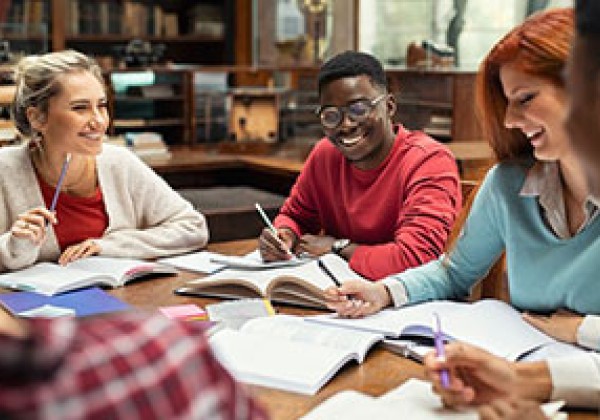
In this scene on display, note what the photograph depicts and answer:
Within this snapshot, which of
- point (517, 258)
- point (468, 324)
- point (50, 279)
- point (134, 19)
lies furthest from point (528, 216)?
point (134, 19)

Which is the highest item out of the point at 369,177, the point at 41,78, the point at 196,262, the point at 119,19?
the point at 119,19

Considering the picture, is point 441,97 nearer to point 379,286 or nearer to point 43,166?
point 43,166

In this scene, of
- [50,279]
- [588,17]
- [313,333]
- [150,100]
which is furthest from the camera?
[150,100]

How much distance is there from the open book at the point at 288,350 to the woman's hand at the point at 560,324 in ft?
0.97

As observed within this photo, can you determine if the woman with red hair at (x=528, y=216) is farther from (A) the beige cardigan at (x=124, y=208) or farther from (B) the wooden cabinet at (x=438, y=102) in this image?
(B) the wooden cabinet at (x=438, y=102)

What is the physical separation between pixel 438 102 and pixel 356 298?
2.88 m

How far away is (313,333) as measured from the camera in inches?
70.3

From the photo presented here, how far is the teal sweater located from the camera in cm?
180

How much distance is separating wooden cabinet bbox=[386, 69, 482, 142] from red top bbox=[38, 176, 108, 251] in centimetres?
197

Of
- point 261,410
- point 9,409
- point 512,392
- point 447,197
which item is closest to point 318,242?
point 447,197

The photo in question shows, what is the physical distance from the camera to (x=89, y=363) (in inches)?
25.4

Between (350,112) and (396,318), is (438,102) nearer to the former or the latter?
(350,112)

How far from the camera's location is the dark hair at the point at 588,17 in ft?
3.00

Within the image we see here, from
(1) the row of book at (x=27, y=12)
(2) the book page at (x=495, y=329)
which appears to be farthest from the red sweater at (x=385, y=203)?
(1) the row of book at (x=27, y=12)
